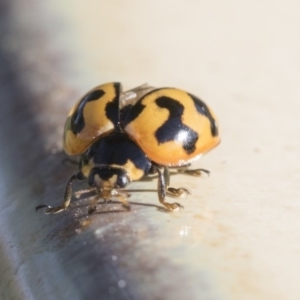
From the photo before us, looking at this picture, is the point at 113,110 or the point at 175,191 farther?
the point at 113,110

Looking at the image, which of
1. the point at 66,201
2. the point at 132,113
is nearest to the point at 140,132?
the point at 132,113

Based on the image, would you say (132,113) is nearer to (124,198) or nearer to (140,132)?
(140,132)

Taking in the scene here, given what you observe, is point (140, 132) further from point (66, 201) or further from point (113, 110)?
point (66, 201)

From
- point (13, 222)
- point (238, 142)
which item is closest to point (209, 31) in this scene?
point (238, 142)

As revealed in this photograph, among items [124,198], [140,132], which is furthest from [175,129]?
[124,198]

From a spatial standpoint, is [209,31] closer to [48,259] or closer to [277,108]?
[277,108]

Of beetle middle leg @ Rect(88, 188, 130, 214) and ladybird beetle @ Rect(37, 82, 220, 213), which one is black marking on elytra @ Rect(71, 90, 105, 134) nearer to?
ladybird beetle @ Rect(37, 82, 220, 213)
